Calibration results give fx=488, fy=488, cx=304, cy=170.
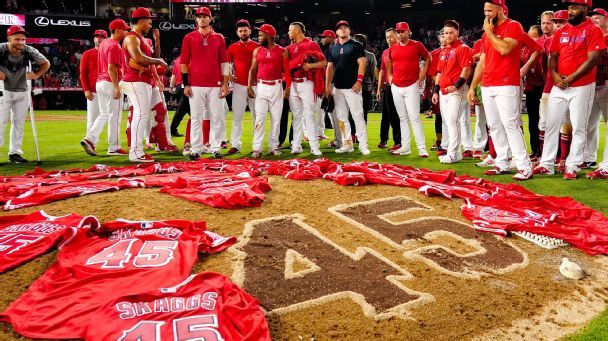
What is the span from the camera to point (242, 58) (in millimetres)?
9211

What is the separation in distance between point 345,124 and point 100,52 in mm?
4664

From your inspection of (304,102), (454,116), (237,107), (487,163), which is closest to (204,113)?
(237,107)

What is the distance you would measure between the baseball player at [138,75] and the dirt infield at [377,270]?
3237mm

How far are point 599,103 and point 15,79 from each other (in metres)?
9.28

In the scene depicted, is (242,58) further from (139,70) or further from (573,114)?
(573,114)

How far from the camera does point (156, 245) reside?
3.62 meters

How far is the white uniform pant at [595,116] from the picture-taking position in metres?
7.11

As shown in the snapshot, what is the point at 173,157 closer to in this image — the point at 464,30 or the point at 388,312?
the point at 388,312

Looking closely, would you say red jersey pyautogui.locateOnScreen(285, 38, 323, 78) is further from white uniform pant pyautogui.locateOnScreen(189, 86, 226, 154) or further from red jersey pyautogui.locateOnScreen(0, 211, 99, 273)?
red jersey pyautogui.locateOnScreen(0, 211, 99, 273)

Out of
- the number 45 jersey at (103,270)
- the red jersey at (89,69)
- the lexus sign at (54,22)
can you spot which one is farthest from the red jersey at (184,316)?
the lexus sign at (54,22)

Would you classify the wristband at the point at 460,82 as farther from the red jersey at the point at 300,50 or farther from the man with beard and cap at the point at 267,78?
the man with beard and cap at the point at 267,78

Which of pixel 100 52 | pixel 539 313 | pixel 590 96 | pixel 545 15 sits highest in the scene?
pixel 545 15

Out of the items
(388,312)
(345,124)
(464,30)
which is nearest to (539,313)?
(388,312)

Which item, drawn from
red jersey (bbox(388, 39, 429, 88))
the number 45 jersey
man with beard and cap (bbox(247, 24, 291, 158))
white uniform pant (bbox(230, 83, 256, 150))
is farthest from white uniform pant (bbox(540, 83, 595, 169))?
the number 45 jersey
